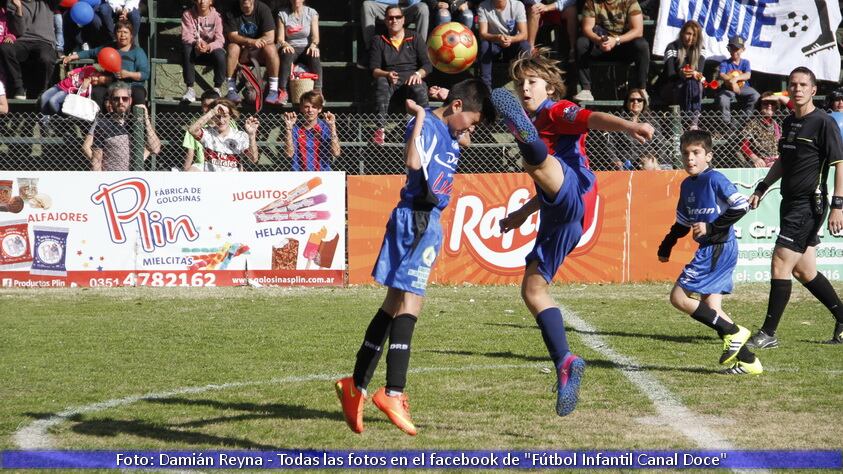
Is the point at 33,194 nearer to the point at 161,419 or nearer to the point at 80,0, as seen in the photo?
the point at 80,0

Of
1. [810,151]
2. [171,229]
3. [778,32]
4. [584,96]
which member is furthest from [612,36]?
[810,151]

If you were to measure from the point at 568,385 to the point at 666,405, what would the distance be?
1.12m

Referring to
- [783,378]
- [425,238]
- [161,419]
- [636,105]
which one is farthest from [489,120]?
[636,105]

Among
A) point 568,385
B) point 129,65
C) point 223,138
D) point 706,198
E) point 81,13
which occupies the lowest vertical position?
point 223,138

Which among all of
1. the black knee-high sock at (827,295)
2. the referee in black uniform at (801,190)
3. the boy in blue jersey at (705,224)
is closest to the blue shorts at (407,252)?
the boy in blue jersey at (705,224)

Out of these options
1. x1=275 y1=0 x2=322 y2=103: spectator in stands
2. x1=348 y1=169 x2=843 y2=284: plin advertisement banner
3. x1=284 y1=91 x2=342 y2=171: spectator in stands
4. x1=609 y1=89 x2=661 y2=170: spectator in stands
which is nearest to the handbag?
x1=284 y1=91 x2=342 y2=171: spectator in stands

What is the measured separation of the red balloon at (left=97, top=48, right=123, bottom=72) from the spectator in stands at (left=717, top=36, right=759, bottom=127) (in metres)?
9.15

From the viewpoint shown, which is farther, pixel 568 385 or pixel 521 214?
pixel 521 214

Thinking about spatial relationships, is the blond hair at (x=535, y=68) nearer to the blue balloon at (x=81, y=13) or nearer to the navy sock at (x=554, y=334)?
the navy sock at (x=554, y=334)

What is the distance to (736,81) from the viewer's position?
17266 mm

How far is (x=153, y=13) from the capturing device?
17.8m

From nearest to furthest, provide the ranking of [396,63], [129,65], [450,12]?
[129,65] < [396,63] < [450,12]

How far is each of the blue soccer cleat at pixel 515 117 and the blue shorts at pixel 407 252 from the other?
0.74 m

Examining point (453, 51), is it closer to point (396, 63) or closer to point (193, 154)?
point (396, 63)
